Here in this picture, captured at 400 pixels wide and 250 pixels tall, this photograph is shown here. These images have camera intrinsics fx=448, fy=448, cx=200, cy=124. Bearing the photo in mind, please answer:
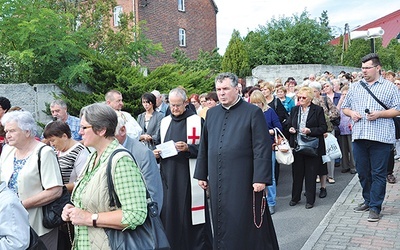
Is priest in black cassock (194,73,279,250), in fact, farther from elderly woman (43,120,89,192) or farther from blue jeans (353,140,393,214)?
blue jeans (353,140,393,214)

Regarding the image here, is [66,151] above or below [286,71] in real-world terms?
below

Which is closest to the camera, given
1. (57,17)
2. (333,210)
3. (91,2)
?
(333,210)

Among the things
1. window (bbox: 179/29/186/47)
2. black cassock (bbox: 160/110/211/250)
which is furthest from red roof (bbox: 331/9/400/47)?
black cassock (bbox: 160/110/211/250)

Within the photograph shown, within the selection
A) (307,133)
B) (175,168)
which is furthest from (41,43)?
(307,133)

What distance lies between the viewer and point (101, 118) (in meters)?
2.98

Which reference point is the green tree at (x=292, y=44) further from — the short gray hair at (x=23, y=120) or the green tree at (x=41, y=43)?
the short gray hair at (x=23, y=120)

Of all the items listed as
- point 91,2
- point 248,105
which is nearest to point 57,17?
point 91,2

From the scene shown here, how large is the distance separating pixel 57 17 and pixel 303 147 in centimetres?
617

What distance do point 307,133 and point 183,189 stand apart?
2.79 m

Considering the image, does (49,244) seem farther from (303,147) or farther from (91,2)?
(91,2)

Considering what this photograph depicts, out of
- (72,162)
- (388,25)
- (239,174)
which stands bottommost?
(239,174)

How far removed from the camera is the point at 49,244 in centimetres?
407

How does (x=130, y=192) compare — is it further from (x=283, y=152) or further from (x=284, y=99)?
(x=284, y=99)

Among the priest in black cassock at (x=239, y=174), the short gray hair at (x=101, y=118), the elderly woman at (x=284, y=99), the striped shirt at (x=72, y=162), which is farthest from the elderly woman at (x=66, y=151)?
the elderly woman at (x=284, y=99)
